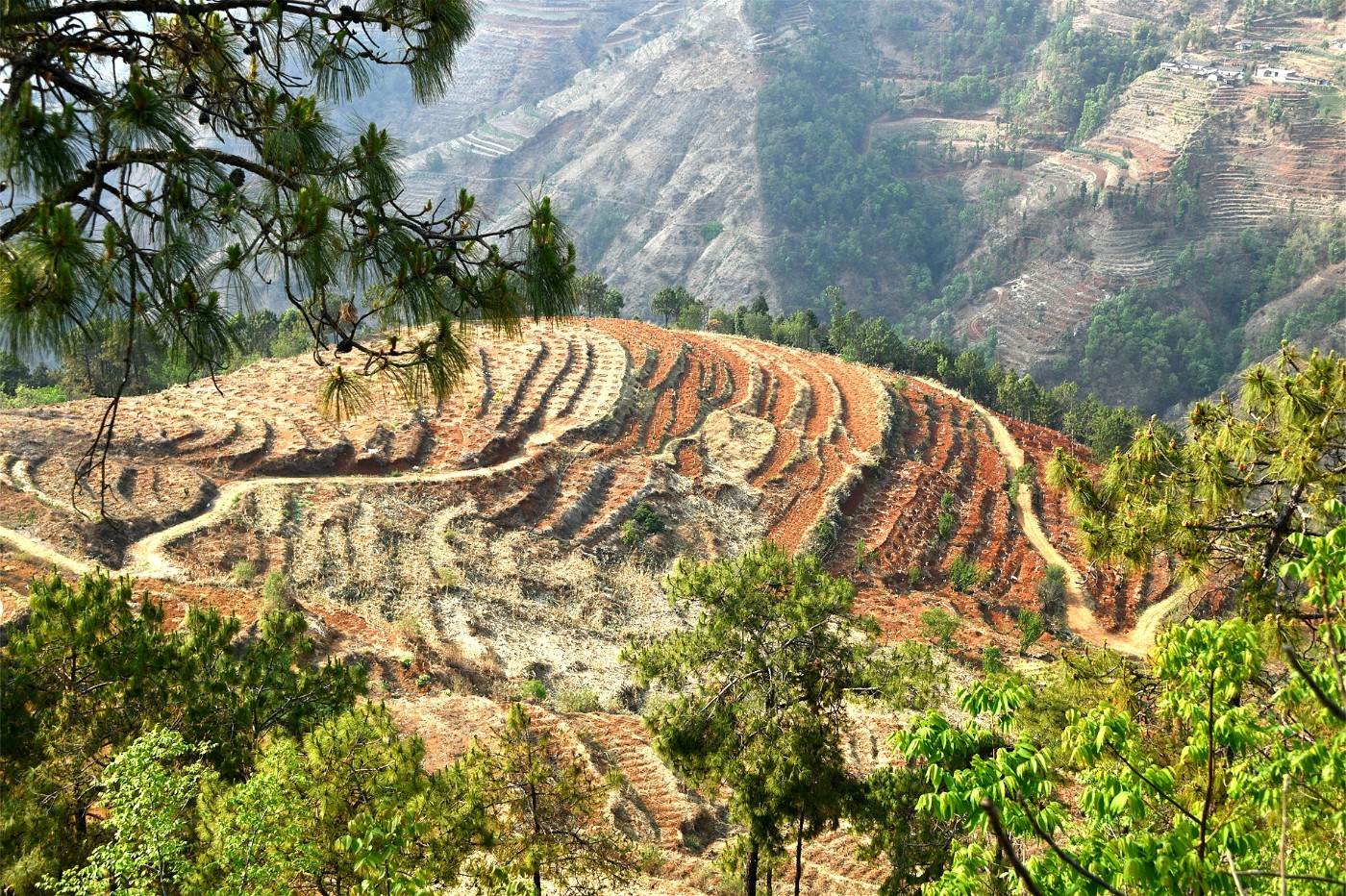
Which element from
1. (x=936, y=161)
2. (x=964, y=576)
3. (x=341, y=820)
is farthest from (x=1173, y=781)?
(x=936, y=161)

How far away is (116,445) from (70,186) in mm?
21730

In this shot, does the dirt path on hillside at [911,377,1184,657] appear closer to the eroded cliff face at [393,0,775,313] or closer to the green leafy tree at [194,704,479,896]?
the green leafy tree at [194,704,479,896]

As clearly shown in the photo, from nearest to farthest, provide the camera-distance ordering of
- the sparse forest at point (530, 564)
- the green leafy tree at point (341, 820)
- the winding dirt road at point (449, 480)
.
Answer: the sparse forest at point (530, 564) < the green leafy tree at point (341, 820) < the winding dirt road at point (449, 480)

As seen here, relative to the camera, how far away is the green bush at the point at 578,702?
17.2 metres

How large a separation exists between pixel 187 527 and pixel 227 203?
18086mm

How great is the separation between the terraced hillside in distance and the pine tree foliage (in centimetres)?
746

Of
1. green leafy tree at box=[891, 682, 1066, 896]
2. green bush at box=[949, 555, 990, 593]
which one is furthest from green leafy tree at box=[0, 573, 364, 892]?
green bush at box=[949, 555, 990, 593]

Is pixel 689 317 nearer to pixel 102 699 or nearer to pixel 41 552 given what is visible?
pixel 41 552

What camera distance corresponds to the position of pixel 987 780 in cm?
420

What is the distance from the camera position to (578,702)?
17391mm

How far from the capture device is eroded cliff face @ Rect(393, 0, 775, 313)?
132m

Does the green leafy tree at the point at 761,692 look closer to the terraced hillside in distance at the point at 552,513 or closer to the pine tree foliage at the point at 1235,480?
the pine tree foliage at the point at 1235,480

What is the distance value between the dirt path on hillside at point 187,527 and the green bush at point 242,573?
1.04 m

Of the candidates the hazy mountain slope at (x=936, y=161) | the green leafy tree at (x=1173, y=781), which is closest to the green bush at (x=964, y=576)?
the green leafy tree at (x=1173, y=781)
